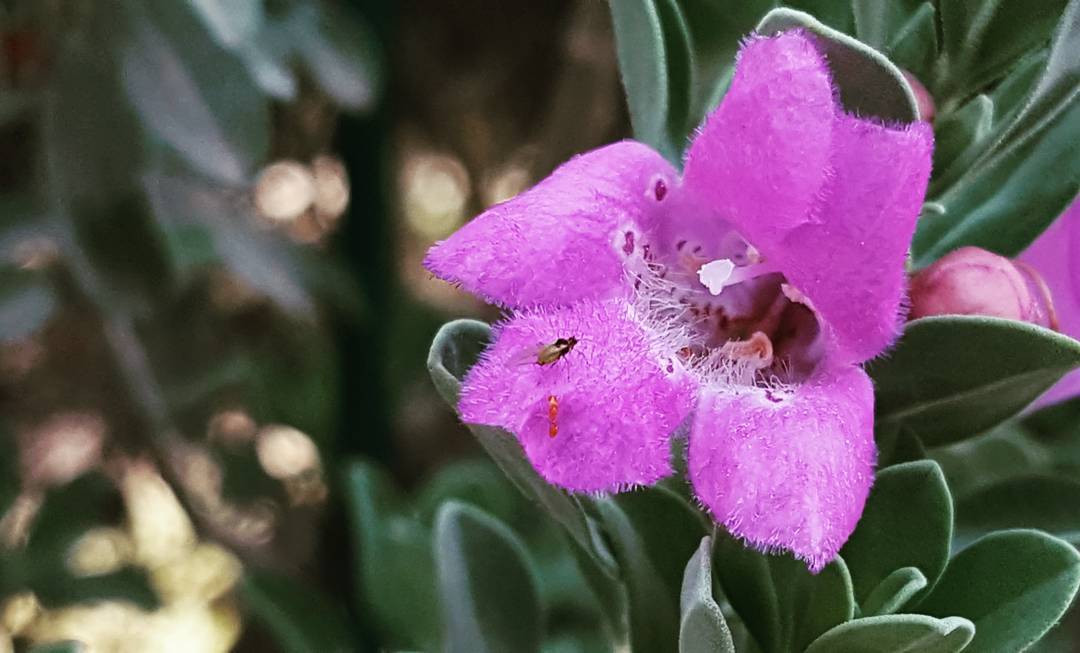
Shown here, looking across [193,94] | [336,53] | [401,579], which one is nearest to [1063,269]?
[401,579]

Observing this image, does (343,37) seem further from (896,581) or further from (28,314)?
(896,581)

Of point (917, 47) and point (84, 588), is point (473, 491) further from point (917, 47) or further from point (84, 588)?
point (917, 47)

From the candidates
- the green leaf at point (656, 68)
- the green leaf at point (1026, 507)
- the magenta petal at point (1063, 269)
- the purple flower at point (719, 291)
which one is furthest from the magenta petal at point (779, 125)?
the green leaf at point (1026, 507)

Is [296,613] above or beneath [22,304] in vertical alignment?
beneath

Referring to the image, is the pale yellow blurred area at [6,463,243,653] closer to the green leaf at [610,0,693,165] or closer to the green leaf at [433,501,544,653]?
the green leaf at [433,501,544,653]

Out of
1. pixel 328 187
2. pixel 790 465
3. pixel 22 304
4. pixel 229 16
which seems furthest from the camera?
pixel 328 187

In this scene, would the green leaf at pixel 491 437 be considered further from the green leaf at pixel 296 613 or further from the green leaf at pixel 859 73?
the green leaf at pixel 296 613

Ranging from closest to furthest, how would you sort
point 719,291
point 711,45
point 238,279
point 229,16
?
1. point 719,291
2. point 711,45
3. point 229,16
4. point 238,279

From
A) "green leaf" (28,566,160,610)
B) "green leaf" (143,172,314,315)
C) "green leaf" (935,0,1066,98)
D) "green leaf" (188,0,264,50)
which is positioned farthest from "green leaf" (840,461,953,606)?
"green leaf" (28,566,160,610)
